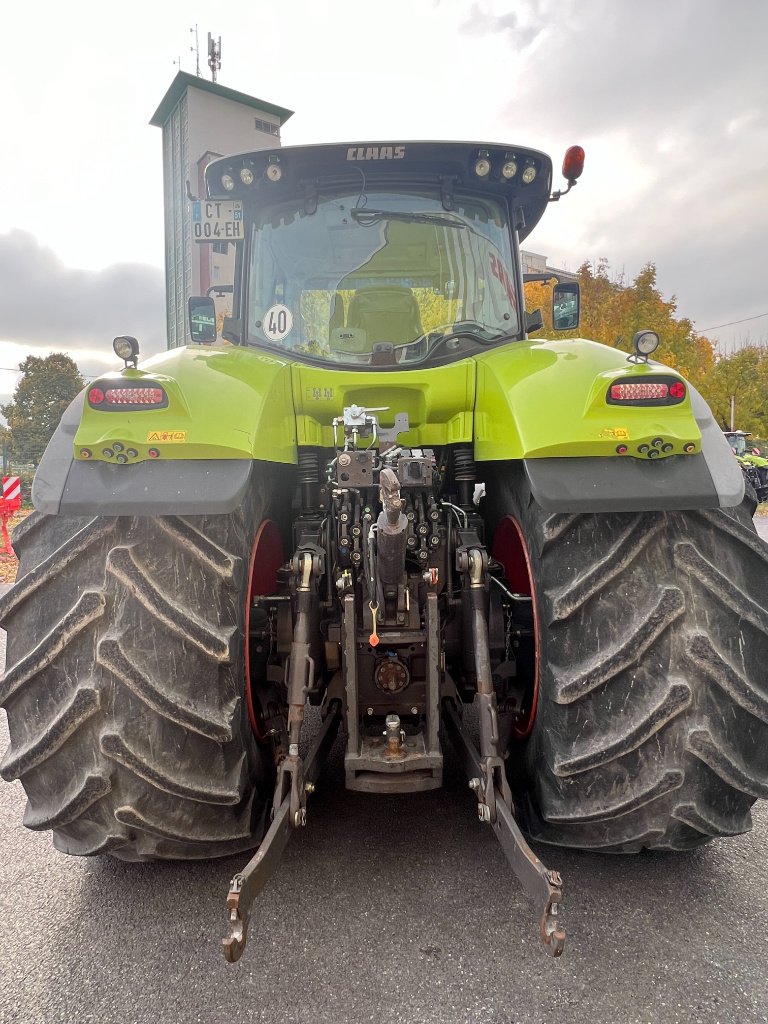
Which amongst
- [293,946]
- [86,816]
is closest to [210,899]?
[293,946]

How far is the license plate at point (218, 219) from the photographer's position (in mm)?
3133

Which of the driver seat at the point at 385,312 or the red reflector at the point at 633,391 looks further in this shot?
the driver seat at the point at 385,312

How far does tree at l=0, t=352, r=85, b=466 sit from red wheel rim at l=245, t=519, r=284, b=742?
3459cm

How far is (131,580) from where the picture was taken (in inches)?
74.7

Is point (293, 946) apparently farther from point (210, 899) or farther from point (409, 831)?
point (409, 831)

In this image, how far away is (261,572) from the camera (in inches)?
100

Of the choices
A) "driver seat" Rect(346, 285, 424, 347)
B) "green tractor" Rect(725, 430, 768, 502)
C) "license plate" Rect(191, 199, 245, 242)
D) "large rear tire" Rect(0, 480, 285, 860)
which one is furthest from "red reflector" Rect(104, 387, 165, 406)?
"green tractor" Rect(725, 430, 768, 502)

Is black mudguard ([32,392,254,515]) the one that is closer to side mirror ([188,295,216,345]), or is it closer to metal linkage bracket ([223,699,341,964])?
metal linkage bracket ([223,699,341,964])

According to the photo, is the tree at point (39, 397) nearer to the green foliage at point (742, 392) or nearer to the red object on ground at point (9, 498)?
the red object on ground at point (9, 498)

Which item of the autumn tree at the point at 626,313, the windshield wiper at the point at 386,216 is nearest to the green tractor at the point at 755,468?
the autumn tree at the point at 626,313

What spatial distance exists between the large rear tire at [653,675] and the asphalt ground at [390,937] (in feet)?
0.96

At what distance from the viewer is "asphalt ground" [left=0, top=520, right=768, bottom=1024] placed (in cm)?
177

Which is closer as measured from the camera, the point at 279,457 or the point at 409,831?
the point at 279,457

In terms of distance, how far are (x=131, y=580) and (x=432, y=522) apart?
1026 mm
